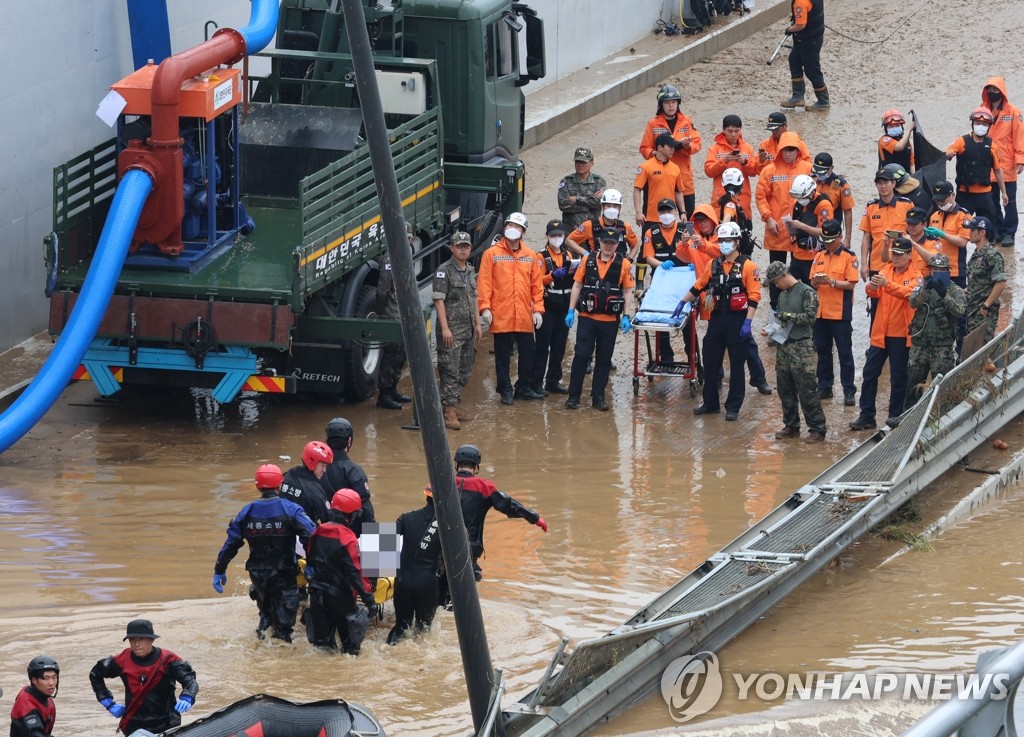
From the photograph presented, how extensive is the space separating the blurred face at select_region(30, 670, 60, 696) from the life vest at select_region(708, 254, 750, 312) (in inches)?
294

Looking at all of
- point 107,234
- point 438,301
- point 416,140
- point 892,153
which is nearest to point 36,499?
point 107,234

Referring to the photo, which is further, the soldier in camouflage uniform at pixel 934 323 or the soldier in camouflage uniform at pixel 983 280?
the soldier in camouflage uniform at pixel 983 280

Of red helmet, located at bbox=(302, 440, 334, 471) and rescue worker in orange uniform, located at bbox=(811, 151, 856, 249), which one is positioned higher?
rescue worker in orange uniform, located at bbox=(811, 151, 856, 249)

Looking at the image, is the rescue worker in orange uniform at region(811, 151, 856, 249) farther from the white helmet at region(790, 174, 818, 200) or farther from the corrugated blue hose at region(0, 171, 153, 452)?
the corrugated blue hose at region(0, 171, 153, 452)

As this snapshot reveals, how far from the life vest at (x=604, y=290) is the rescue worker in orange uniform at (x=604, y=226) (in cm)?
42

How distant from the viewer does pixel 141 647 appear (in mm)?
7996

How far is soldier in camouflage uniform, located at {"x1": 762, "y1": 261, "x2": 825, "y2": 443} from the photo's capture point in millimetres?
13102

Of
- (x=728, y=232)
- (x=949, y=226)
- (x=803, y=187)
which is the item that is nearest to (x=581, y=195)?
(x=803, y=187)

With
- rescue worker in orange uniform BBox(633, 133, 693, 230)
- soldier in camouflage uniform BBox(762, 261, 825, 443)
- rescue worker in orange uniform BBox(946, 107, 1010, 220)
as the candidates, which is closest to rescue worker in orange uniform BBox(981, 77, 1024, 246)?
rescue worker in orange uniform BBox(946, 107, 1010, 220)

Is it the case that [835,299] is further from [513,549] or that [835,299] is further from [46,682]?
[46,682]

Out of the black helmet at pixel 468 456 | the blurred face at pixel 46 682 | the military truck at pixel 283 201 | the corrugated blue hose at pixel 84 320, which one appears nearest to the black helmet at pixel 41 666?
the blurred face at pixel 46 682

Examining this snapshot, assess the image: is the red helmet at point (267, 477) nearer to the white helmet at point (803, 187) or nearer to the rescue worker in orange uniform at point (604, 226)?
the rescue worker in orange uniform at point (604, 226)

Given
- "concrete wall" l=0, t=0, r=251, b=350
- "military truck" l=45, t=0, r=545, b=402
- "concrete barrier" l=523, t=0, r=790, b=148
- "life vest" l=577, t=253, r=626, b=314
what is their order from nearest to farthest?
"military truck" l=45, t=0, r=545, b=402 < "life vest" l=577, t=253, r=626, b=314 < "concrete wall" l=0, t=0, r=251, b=350 < "concrete barrier" l=523, t=0, r=790, b=148

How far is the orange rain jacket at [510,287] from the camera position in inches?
562
